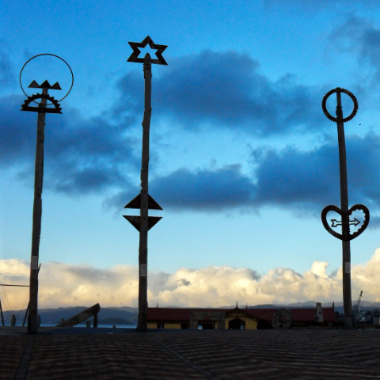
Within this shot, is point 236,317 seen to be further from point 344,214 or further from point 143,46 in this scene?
point 143,46

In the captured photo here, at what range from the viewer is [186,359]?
9.65m

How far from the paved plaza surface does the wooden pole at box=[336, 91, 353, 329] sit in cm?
872

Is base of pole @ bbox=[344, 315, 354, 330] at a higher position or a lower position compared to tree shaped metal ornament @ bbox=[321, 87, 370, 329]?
lower

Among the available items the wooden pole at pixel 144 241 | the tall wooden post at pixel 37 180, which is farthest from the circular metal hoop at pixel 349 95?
the tall wooden post at pixel 37 180

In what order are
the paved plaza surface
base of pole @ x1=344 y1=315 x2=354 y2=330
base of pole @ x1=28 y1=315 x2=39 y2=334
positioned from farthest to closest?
base of pole @ x1=344 y1=315 x2=354 y2=330 < base of pole @ x1=28 y1=315 x2=39 y2=334 < the paved plaza surface

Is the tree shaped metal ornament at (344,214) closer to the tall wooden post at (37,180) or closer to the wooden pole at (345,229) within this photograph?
the wooden pole at (345,229)

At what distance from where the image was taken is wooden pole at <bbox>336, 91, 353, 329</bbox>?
2180 cm

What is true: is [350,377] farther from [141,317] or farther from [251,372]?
[141,317]

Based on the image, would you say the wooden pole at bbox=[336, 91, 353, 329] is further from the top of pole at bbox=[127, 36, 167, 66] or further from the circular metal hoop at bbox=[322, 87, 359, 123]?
the top of pole at bbox=[127, 36, 167, 66]

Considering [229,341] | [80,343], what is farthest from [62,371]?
[229,341]

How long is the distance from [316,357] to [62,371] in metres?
4.55

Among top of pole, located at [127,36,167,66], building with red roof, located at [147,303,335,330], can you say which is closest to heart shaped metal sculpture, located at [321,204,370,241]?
top of pole, located at [127,36,167,66]

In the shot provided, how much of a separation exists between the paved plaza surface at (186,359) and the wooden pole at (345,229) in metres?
8.72

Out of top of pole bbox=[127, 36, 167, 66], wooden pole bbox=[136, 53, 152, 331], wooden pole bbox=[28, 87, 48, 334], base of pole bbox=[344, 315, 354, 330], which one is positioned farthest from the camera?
base of pole bbox=[344, 315, 354, 330]
